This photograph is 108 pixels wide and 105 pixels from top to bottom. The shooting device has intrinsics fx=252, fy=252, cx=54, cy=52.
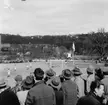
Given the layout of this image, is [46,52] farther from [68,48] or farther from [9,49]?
[9,49]

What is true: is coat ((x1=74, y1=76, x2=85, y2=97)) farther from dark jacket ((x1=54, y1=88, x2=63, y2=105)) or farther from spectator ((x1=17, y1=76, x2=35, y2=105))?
spectator ((x1=17, y1=76, x2=35, y2=105))

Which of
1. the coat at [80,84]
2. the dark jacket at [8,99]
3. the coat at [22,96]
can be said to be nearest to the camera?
the dark jacket at [8,99]

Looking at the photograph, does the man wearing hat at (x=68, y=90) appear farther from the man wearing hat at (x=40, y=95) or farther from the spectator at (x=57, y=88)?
the man wearing hat at (x=40, y=95)

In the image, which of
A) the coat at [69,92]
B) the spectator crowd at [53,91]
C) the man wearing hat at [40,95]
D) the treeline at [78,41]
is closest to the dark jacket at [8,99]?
the spectator crowd at [53,91]

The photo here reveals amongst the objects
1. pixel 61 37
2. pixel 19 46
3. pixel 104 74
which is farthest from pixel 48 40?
pixel 104 74

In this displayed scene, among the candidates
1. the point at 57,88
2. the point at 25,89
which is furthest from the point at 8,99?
the point at 57,88

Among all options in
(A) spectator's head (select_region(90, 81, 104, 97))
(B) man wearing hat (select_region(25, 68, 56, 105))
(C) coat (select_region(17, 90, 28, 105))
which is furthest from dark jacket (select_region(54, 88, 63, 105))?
(A) spectator's head (select_region(90, 81, 104, 97))

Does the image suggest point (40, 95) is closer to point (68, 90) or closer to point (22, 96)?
point (22, 96)
